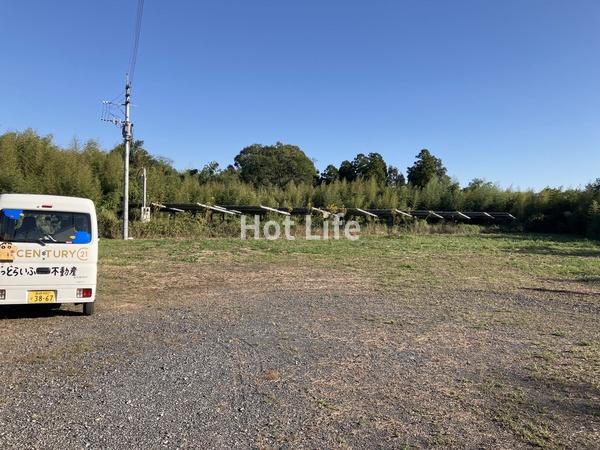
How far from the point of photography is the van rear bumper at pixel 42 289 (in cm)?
617

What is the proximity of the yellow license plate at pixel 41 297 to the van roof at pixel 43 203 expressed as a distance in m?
1.08

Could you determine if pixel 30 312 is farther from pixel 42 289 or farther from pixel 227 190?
pixel 227 190

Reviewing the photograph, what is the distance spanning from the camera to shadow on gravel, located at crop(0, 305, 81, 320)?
267 inches

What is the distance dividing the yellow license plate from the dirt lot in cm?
31

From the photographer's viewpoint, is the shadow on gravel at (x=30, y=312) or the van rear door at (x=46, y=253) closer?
the van rear door at (x=46, y=253)

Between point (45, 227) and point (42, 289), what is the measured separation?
2.56 ft

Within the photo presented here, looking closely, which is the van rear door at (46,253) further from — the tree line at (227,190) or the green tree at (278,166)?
the green tree at (278,166)

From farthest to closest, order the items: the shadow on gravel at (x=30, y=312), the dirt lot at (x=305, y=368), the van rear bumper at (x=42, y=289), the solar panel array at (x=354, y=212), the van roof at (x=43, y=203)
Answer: the solar panel array at (x=354, y=212) → the shadow on gravel at (x=30, y=312) → the van roof at (x=43, y=203) → the van rear bumper at (x=42, y=289) → the dirt lot at (x=305, y=368)

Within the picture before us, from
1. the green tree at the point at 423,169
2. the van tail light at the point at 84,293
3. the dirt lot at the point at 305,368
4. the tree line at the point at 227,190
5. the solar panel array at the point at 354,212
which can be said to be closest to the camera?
the dirt lot at the point at 305,368

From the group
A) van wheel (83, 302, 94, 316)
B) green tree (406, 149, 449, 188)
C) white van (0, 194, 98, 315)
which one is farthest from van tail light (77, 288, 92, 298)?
green tree (406, 149, 449, 188)

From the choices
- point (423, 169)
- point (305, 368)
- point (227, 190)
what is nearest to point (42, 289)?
point (305, 368)

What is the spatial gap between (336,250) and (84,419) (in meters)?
14.3

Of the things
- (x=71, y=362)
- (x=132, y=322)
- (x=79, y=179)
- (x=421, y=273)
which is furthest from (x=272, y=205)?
(x=71, y=362)

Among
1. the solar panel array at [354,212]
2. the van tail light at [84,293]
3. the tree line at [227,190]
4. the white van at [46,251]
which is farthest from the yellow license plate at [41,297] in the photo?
the solar panel array at [354,212]
